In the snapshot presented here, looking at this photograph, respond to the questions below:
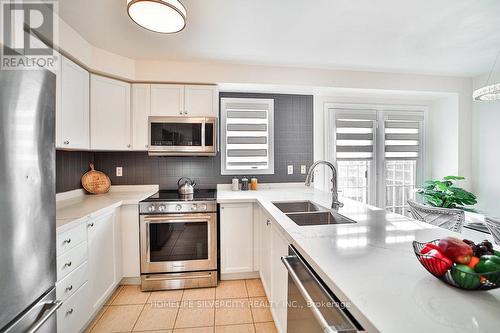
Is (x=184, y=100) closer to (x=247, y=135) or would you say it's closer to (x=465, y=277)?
(x=247, y=135)

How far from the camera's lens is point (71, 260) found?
156 centimetres

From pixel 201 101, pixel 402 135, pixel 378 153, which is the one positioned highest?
pixel 201 101

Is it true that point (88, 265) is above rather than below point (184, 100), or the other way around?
below

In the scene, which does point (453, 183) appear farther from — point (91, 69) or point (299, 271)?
point (91, 69)

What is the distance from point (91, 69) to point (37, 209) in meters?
1.92

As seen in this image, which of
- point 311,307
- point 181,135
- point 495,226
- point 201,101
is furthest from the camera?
point 201,101

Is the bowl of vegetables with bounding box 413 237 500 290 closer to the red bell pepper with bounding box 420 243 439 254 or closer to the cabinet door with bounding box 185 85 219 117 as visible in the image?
the red bell pepper with bounding box 420 243 439 254

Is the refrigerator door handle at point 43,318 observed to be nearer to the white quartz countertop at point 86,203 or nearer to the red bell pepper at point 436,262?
the white quartz countertop at point 86,203

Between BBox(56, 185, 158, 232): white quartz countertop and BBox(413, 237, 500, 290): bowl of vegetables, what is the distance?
1891 mm

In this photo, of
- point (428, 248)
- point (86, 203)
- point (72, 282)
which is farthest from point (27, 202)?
point (428, 248)

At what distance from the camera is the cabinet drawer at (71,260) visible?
4.71 ft

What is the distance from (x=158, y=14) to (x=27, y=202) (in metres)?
1.37

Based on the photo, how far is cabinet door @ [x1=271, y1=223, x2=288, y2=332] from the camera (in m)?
1.44

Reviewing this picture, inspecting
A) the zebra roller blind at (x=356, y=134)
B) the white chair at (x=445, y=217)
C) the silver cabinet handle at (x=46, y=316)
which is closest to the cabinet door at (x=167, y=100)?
the silver cabinet handle at (x=46, y=316)
